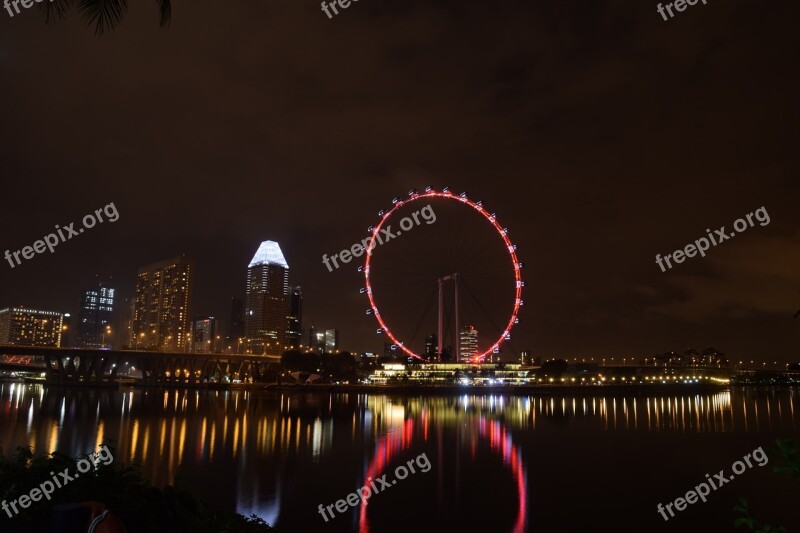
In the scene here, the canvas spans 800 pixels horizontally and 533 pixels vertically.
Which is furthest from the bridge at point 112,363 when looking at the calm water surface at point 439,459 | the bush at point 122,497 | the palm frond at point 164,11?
the palm frond at point 164,11

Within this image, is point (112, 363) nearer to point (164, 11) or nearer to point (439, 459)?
point (439, 459)

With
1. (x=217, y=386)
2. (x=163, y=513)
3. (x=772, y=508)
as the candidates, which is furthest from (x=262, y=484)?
(x=217, y=386)

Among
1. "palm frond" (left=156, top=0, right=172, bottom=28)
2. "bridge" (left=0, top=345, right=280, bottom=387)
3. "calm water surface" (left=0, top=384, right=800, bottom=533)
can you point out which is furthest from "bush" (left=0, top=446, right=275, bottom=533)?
"bridge" (left=0, top=345, right=280, bottom=387)

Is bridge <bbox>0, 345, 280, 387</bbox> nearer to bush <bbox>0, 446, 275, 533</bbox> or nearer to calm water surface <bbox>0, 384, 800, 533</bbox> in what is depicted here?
calm water surface <bbox>0, 384, 800, 533</bbox>

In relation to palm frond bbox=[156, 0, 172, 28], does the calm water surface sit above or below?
below

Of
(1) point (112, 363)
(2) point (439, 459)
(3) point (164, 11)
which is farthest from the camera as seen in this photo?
(1) point (112, 363)

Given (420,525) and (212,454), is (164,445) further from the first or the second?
(420,525)

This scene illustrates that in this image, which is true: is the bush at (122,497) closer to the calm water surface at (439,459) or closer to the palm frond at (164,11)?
the calm water surface at (439,459)

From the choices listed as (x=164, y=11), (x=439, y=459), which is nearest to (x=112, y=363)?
(x=439, y=459)
